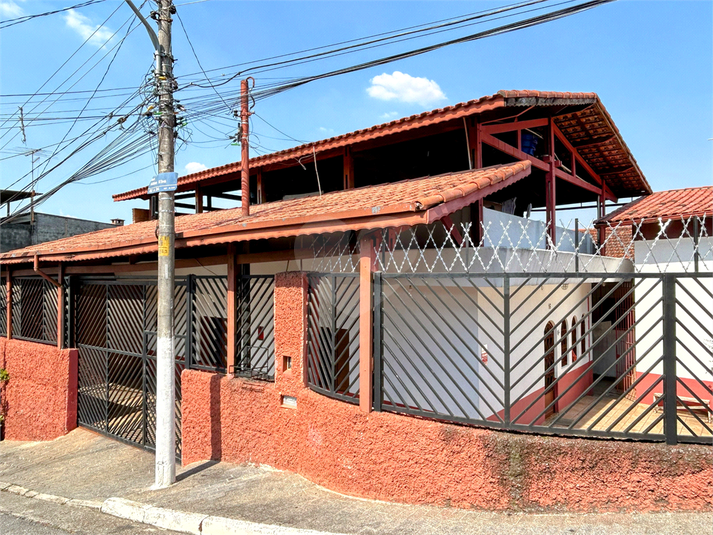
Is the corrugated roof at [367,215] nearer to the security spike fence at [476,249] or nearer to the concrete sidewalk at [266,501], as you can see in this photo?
the security spike fence at [476,249]

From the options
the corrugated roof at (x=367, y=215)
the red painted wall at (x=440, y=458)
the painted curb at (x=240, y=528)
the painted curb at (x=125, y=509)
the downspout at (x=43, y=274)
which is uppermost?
the corrugated roof at (x=367, y=215)

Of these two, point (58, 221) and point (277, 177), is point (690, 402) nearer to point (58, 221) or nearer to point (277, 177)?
point (277, 177)

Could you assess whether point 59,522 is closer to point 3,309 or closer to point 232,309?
point 232,309

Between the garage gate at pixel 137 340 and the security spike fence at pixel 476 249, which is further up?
the security spike fence at pixel 476 249

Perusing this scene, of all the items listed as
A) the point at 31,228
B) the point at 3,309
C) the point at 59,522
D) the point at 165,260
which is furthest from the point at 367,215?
the point at 31,228

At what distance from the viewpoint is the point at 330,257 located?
588 cm

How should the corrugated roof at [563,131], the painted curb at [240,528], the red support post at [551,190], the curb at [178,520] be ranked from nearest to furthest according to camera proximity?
the painted curb at [240,528]
the curb at [178,520]
the corrugated roof at [563,131]
the red support post at [551,190]

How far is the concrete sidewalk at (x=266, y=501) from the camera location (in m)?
3.24

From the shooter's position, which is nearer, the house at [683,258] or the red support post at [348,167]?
the house at [683,258]

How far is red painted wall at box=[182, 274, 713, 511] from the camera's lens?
10.8 ft

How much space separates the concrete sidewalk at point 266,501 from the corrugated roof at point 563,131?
188 inches

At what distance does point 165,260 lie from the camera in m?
5.59

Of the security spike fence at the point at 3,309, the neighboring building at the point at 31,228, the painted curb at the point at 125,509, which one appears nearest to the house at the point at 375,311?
the security spike fence at the point at 3,309

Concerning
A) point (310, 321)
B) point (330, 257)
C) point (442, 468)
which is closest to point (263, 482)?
point (310, 321)
